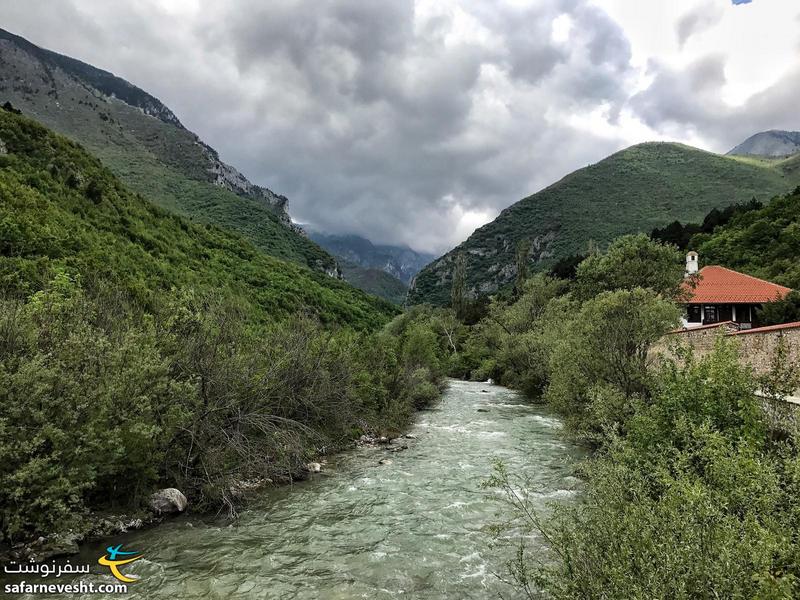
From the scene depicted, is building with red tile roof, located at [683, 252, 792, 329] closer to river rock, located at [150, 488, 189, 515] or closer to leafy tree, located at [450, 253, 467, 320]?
river rock, located at [150, 488, 189, 515]

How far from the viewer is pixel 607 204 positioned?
423ft

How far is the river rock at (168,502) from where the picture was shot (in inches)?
472

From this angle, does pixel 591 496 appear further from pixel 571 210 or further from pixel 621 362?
pixel 571 210

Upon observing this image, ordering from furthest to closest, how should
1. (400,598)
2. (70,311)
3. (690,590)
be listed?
1. (70,311)
2. (400,598)
3. (690,590)

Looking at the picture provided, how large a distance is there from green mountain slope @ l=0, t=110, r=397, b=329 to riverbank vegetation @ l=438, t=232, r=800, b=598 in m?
16.2

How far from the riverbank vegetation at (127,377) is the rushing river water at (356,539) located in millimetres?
1233

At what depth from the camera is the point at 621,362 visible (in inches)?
651

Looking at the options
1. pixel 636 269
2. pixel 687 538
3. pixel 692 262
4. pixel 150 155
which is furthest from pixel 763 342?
pixel 150 155

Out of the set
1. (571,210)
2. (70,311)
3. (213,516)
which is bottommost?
(213,516)

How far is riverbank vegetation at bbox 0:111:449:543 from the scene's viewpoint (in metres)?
8.98

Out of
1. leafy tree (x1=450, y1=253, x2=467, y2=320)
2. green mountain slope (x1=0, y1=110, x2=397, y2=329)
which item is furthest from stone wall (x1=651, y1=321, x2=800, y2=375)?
leafy tree (x1=450, y1=253, x2=467, y2=320)

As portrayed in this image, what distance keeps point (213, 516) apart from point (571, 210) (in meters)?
141

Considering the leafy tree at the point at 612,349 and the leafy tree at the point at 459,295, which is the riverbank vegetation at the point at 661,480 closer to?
the leafy tree at the point at 612,349

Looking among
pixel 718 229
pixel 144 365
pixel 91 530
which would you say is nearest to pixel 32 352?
pixel 144 365
